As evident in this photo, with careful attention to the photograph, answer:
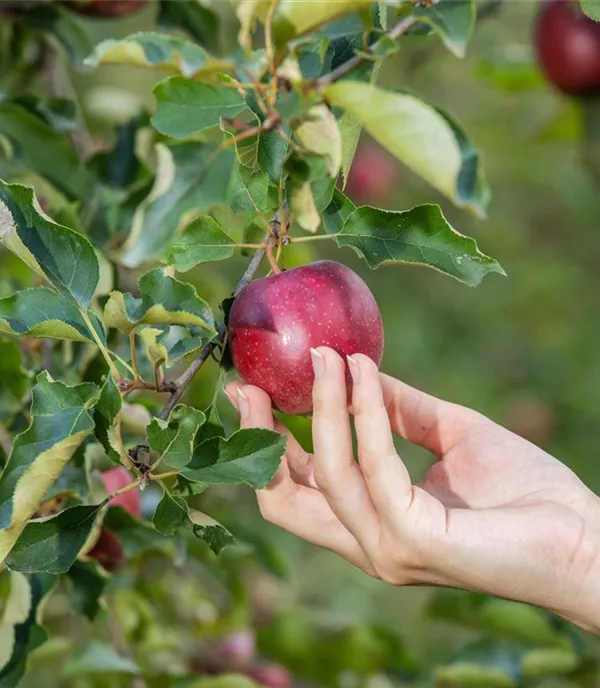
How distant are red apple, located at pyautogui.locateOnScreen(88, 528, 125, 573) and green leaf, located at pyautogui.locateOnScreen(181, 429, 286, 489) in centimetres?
41

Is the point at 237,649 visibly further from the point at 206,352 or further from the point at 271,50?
the point at 271,50

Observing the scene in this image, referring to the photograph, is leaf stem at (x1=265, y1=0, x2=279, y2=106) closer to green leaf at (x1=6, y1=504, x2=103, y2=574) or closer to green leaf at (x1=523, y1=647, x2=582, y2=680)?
green leaf at (x1=6, y1=504, x2=103, y2=574)

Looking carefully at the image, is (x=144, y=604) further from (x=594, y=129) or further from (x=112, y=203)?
(x=594, y=129)

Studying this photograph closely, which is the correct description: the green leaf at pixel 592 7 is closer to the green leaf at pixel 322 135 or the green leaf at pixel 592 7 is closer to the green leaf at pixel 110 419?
the green leaf at pixel 322 135

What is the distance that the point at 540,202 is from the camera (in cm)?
423

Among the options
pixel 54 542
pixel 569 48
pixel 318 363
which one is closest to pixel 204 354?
pixel 318 363

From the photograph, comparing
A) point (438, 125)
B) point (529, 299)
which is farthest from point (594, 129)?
point (529, 299)

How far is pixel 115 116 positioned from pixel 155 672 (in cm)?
103

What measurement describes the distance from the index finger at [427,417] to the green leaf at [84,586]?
41 cm

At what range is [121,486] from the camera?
1.36m

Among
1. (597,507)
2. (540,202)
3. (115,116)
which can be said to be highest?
(597,507)

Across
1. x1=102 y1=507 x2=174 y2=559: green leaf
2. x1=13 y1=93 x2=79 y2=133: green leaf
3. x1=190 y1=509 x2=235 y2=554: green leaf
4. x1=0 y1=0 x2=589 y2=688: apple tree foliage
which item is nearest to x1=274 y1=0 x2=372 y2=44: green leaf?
x1=0 y1=0 x2=589 y2=688: apple tree foliage

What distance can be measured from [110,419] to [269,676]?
1.22 metres

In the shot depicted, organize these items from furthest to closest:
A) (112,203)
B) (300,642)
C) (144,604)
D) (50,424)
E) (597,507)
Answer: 1. (300,642)
2. (144,604)
3. (112,203)
4. (597,507)
5. (50,424)
